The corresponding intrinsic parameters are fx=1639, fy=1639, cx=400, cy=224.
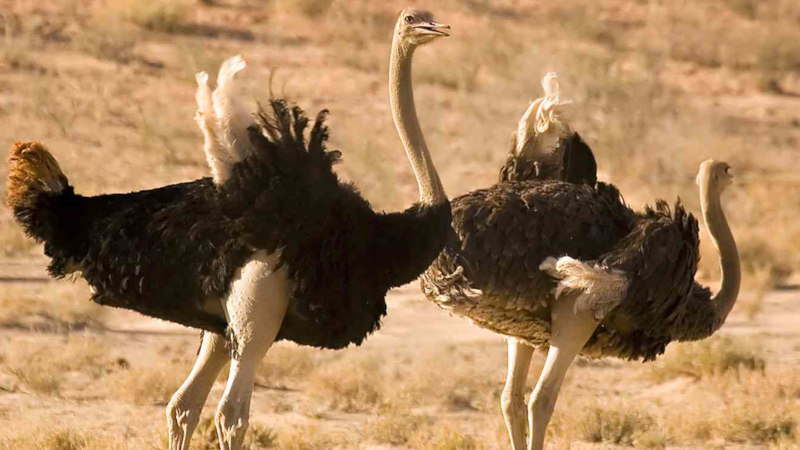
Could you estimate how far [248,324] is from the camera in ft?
20.1

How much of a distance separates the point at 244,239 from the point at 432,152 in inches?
403

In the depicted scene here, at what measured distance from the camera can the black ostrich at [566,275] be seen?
6934 millimetres

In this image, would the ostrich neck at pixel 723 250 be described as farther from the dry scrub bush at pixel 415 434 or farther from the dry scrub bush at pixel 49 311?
the dry scrub bush at pixel 49 311

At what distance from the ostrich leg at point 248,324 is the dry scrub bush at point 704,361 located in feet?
15.6

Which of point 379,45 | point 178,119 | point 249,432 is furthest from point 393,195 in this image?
point 249,432

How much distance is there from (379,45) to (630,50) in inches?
131

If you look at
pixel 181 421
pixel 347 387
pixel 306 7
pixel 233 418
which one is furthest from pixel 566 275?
pixel 306 7

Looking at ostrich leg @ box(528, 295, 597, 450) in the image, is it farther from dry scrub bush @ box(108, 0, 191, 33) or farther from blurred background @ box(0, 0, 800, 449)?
dry scrub bush @ box(108, 0, 191, 33)

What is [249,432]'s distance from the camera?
827 centimetres

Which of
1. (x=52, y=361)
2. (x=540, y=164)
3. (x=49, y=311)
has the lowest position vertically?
(x=52, y=361)

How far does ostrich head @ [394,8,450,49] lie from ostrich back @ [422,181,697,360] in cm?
100

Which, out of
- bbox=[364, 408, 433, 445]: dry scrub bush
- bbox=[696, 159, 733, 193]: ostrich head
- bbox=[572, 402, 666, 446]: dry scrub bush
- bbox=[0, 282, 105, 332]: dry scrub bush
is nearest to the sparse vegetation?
bbox=[572, 402, 666, 446]: dry scrub bush

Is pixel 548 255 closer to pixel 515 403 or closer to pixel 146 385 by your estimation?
pixel 515 403

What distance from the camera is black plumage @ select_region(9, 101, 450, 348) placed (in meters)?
6.09
